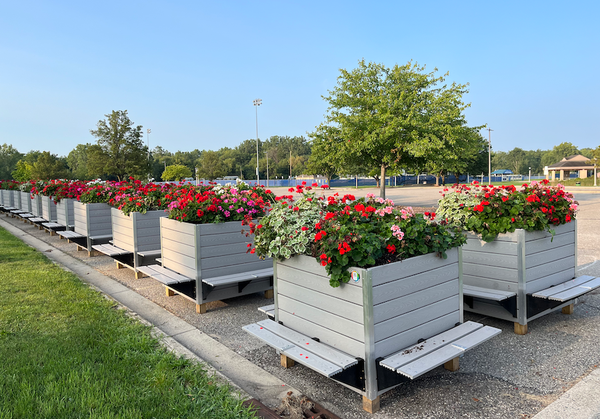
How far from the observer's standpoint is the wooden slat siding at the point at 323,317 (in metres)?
2.72

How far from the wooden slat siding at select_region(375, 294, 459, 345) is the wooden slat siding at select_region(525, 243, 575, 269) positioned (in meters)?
1.22

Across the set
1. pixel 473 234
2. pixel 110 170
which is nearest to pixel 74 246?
pixel 473 234

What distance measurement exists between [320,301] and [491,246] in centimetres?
207

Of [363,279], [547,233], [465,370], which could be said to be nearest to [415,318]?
[363,279]

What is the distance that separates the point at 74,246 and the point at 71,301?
5143 millimetres

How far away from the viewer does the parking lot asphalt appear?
2660mm

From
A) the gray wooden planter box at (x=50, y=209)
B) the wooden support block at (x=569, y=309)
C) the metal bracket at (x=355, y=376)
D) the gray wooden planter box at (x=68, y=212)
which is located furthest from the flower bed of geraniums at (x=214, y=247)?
the gray wooden planter box at (x=50, y=209)

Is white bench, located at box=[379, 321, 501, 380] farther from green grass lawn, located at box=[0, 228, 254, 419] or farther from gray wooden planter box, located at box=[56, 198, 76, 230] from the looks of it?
gray wooden planter box, located at box=[56, 198, 76, 230]

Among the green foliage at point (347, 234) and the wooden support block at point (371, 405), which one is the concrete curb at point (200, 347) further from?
the green foliage at point (347, 234)

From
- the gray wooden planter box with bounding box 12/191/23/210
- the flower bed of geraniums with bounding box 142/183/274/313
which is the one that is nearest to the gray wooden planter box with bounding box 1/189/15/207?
the gray wooden planter box with bounding box 12/191/23/210

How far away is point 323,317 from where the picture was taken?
9.77 ft

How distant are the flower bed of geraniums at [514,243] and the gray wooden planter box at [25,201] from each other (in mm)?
14297

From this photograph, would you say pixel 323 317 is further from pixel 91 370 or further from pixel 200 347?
pixel 91 370

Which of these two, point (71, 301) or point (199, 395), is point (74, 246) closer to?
point (71, 301)
